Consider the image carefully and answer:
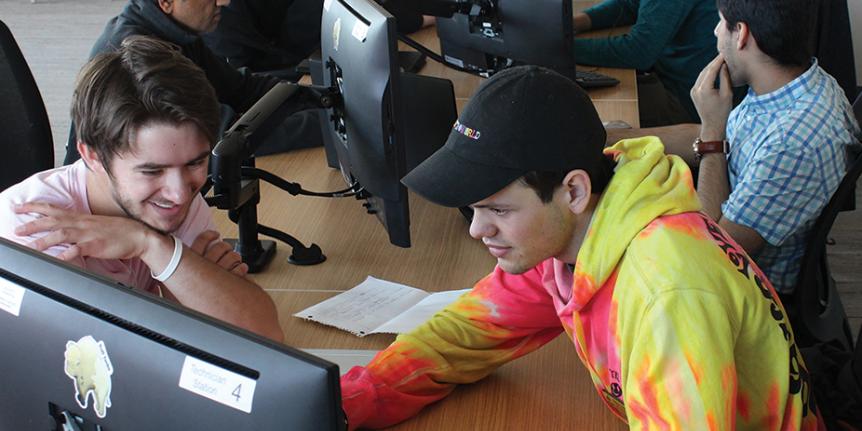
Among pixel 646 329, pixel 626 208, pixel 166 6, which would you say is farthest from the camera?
pixel 166 6

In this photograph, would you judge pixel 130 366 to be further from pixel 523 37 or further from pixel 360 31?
pixel 523 37

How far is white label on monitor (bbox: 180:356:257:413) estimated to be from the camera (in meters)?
0.83

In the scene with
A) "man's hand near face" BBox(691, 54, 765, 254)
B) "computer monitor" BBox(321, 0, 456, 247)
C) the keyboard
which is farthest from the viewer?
the keyboard

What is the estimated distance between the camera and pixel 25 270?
Answer: 942mm

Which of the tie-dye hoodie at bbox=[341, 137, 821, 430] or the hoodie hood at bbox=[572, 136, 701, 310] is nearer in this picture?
the tie-dye hoodie at bbox=[341, 137, 821, 430]

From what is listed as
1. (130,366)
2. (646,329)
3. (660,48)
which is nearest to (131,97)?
(130,366)

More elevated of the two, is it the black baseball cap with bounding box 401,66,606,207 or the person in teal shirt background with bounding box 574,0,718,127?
the black baseball cap with bounding box 401,66,606,207

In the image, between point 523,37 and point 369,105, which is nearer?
point 369,105

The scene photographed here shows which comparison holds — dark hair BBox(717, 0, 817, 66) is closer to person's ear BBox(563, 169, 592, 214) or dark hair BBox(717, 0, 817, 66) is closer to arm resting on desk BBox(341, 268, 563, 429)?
arm resting on desk BBox(341, 268, 563, 429)

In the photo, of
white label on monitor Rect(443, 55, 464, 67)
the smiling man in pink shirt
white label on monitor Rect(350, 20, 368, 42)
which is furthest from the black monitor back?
the smiling man in pink shirt

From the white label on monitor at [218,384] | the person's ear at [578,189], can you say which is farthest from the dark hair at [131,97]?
the white label on monitor at [218,384]

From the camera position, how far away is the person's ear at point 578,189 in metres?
1.27

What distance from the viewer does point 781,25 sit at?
2100mm

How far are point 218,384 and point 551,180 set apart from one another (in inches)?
23.0
